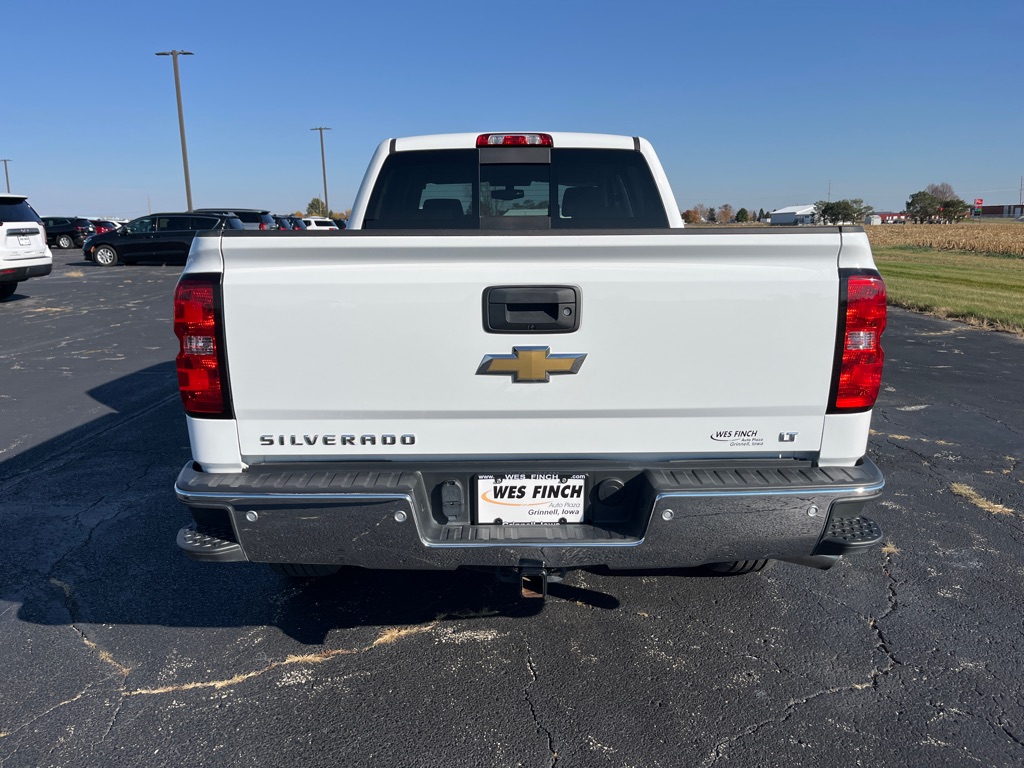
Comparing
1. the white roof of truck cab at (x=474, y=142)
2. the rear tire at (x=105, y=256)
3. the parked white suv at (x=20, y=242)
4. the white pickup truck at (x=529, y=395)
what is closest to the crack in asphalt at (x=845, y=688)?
the white pickup truck at (x=529, y=395)

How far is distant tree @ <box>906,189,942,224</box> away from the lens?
101875 mm

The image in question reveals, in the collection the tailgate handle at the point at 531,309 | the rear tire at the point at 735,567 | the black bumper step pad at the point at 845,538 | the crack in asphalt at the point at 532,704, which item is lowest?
the crack in asphalt at the point at 532,704

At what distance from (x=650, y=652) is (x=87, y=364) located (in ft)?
26.4

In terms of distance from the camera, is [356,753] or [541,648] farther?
[541,648]

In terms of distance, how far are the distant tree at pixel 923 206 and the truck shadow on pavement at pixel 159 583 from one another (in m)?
117

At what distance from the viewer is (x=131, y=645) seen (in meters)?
3.10

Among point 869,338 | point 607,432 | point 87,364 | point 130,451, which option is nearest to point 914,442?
point 869,338

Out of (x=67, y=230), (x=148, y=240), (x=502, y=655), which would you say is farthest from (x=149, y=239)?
(x=502, y=655)

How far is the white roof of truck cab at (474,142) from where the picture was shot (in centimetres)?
438

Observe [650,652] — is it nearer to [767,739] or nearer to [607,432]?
[767,739]

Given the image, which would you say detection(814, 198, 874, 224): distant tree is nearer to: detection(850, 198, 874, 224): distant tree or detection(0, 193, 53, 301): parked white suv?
detection(850, 198, 874, 224): distant tree

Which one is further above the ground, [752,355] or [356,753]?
[752,355]

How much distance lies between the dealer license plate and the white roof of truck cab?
7.92 feet

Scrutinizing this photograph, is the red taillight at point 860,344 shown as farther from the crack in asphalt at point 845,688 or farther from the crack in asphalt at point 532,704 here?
the crack in asphalt at point 532,704
